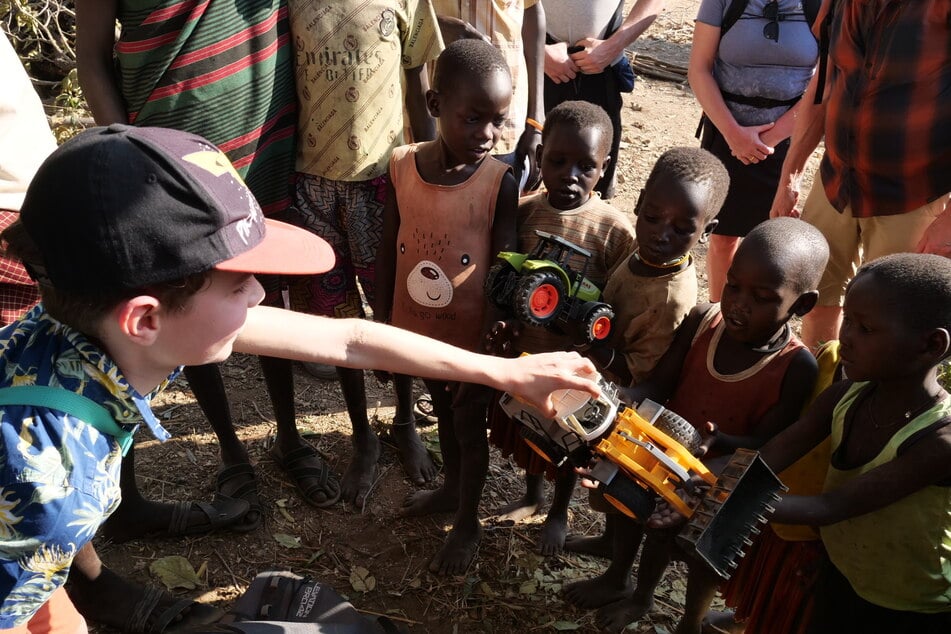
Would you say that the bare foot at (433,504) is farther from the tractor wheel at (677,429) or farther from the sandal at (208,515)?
the tractor wheel at (677,429)

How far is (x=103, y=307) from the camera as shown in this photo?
1.60 metres

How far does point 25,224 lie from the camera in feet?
5.09

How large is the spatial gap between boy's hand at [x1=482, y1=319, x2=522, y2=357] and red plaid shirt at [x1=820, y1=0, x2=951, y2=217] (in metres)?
1.57

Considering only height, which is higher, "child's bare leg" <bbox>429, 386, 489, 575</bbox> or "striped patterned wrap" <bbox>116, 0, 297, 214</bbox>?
"striped patterned wrap" <bbox>116, 0, 297, 214</bbox>

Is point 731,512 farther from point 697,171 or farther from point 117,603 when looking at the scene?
point 117,603

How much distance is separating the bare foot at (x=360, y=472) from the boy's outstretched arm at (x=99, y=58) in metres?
1.69

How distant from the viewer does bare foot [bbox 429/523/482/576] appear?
314 cm

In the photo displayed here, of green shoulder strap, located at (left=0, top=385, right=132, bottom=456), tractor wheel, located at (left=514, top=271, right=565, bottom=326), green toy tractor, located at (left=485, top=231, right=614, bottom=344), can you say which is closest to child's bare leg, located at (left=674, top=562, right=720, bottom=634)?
green toy tractor, located at (left=485, top=231, right=614, bottom=344)

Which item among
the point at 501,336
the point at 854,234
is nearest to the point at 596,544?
the point at 501,336

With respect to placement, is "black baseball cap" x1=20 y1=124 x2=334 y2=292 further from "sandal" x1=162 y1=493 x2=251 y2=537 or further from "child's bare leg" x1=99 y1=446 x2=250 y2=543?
"sandal" x1=162 y1=493 x2=251 y2=537

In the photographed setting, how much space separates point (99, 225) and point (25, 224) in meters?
0.20

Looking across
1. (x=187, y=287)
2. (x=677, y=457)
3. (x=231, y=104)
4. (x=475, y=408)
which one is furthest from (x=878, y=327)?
(x=231, y=104)

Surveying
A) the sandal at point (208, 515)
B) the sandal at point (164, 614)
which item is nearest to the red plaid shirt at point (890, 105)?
the sandal at point (208, 515)

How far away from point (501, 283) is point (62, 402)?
1.46 m
